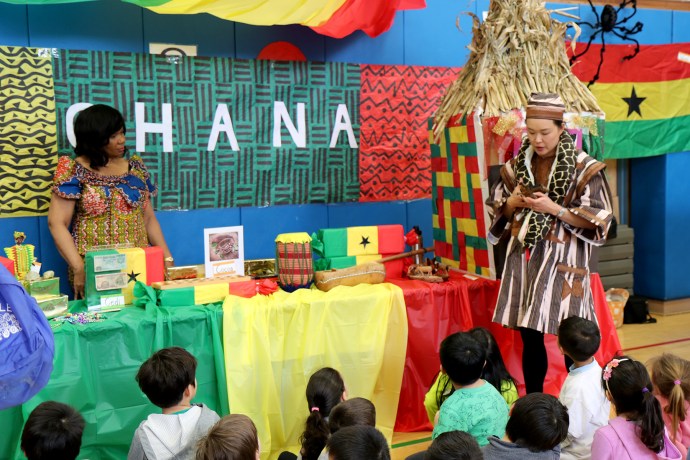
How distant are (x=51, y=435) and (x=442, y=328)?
2.19 m

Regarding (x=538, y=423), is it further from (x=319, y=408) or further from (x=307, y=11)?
(x=307, y=11)

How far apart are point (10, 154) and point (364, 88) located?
2164 mm

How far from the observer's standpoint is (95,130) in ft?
12.0

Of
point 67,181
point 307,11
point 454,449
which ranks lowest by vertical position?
point 454,449

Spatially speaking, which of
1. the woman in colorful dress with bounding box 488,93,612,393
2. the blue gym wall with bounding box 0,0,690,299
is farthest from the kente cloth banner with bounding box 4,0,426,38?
the woman in colorful dress with bounding box 488,93,612,393

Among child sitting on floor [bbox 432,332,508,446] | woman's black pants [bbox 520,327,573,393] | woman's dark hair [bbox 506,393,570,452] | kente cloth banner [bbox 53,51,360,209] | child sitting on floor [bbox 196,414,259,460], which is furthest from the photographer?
kente cloth banner [bbox 53,51,360,209]

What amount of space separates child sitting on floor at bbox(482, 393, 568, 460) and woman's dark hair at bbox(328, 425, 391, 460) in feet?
1.47

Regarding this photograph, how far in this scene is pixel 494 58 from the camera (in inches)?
154

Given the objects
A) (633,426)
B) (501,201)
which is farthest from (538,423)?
(501,201)

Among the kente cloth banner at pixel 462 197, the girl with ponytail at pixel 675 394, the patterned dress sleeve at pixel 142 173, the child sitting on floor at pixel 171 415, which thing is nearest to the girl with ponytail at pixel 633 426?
the girl with ponytail at pixel 675 394

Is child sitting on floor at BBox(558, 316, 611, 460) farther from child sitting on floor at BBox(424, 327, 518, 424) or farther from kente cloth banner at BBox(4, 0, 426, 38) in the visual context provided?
kente cloth banner at BBox(4, 0, 426, 38)

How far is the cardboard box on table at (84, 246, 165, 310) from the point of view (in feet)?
10.9

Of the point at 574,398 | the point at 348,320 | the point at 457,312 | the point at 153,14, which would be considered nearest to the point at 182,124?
the point at 153,14

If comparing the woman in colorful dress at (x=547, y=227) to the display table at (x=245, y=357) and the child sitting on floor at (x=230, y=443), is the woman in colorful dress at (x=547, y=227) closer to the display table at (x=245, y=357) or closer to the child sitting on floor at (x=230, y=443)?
the display table at (x=245, y=357)
